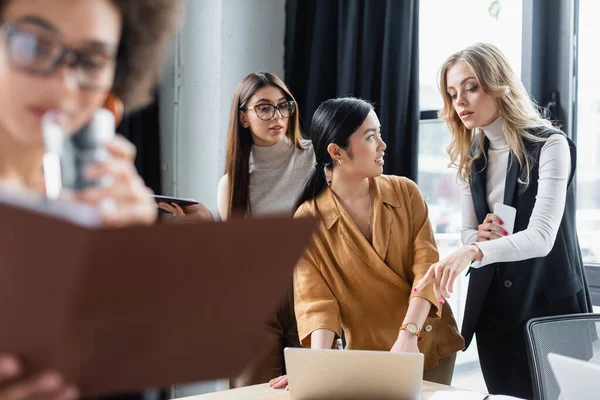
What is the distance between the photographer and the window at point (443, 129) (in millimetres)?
3283

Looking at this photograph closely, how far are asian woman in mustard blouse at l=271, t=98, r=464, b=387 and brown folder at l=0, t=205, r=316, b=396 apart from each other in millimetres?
1314

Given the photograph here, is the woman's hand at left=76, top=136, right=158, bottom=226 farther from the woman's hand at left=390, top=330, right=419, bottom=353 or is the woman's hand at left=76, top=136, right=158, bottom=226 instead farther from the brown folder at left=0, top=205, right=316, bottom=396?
the woman's hand at left=390, top=330, right=419, bottom=353

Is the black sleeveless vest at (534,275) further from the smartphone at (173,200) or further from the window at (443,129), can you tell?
the smartphone at (173,200)

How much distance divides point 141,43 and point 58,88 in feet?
0.58

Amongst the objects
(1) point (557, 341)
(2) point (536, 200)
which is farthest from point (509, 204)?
(1) point (557, 341)

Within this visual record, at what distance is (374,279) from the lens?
2.04m

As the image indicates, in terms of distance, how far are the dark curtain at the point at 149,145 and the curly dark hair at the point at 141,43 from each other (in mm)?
2784

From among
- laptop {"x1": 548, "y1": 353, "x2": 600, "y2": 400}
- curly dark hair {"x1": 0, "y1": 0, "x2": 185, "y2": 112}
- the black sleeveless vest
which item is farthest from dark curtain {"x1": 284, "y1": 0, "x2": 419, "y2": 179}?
curly dark hair {"x1": 0, "y1": 0, "x2": 185, "y2": 112}

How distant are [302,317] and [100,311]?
4.86 ft

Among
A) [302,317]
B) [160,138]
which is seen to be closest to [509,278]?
[302,317]

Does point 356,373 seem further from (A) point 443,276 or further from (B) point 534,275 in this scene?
(B) point 534,275

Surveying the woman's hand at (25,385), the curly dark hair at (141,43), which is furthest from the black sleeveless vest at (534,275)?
the woman's hand at (25,385)

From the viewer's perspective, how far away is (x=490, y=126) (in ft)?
7.57

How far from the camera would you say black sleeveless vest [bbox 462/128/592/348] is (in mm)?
2225
